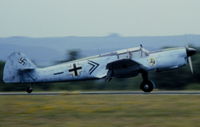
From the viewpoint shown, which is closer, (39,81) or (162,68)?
(162,68)

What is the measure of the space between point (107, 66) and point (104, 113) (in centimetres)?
1001

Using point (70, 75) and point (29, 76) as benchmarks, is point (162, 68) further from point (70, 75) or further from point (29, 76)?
point (29, 76)

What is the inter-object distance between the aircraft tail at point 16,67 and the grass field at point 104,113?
803 cm

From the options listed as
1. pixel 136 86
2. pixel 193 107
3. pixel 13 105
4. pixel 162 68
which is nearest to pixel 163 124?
pixel 193 107

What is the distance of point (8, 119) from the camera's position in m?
15.2

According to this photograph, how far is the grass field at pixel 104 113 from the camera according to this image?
14133mm

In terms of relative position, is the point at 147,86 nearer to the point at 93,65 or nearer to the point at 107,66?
the point at 107,66

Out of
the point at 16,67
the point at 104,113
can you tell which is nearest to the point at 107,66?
the point at 16,67

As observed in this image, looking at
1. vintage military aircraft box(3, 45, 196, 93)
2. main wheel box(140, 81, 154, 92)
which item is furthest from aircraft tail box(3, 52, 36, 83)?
main wheel box(140, 81, 154, 92)

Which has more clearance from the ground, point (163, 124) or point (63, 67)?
point (63, 67)

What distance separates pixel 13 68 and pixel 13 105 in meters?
9.68

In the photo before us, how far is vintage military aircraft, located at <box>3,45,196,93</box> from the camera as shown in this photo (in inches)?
1032

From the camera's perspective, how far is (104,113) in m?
16.3

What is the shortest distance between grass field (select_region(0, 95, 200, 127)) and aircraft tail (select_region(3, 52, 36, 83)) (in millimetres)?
8031
